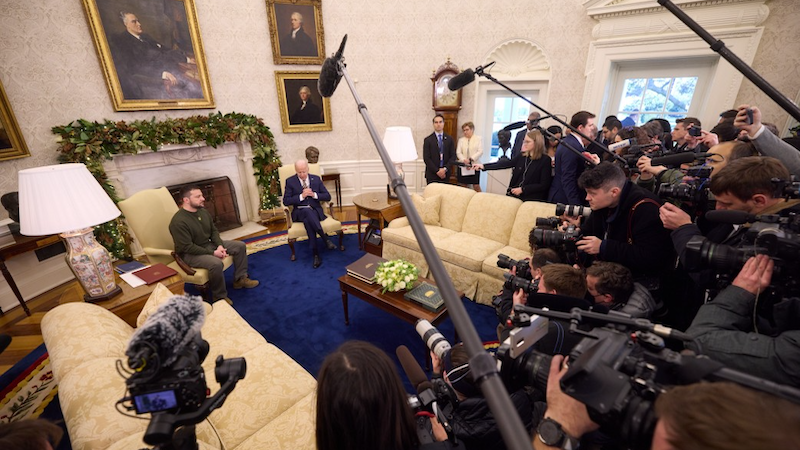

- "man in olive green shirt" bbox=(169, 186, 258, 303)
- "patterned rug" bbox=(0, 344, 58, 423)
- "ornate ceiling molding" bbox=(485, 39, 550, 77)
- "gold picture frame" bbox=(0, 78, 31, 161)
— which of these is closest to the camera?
"patterned rug" bbox=(0, 344, 58, 423)

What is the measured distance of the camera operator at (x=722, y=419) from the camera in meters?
0.57

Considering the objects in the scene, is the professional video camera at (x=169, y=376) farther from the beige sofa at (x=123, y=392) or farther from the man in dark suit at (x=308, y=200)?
the man in dark suit at (x=308, y=200)

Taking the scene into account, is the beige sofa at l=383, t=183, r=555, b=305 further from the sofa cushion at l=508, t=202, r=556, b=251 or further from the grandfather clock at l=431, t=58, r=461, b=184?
the grandfather clock at l=431, t=58, r=461, b=184

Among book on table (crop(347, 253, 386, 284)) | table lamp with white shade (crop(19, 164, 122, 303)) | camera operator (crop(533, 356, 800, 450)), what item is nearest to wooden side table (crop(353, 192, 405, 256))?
book on table (crop(347, 253, 386, 284))

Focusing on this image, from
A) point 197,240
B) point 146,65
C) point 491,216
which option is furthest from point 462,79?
point 146,65

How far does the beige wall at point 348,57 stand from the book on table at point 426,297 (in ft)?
14.1

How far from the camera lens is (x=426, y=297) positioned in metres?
2.78

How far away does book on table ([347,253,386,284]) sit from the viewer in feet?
10.1

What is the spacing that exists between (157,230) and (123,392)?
263 cm

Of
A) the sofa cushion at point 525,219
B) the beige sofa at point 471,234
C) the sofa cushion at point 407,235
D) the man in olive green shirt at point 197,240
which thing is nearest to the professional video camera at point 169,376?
the beige sofa at point 471,234

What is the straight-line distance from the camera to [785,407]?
1.98 ft

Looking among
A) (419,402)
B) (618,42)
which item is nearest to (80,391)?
(419,402)

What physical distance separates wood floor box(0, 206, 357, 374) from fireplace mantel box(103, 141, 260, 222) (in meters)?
1.46

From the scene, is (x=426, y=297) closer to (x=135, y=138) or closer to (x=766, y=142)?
(x=766, y=142)
